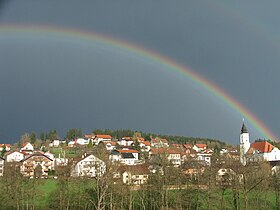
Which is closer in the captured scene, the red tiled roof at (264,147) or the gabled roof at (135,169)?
the gabled roof at (135,169)

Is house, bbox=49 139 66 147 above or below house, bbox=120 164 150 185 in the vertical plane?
above

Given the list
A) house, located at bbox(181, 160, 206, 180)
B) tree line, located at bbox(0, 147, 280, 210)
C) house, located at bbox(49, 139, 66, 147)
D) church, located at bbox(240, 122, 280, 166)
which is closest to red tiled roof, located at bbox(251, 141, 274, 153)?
church, located at bbox(240, 122, 280, 166)

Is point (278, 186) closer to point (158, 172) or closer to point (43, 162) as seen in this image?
point (158, 172)

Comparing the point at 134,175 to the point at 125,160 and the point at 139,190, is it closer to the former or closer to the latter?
the point at 139,190

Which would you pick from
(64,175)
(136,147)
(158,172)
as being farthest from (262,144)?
(64,175)

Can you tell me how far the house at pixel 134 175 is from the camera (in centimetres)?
3822

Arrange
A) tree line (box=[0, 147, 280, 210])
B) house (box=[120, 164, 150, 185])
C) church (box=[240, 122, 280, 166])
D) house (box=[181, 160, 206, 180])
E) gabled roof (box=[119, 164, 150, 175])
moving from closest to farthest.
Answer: tree line (box=[0, 147, 280, 210]) → house (box=[120, 164, 150, 185]) → house (box=[181, 160, 206, 180]) → gabled roof (box=[119, 164, 150, 175]) → church (box=[240, 122, 280, 166])

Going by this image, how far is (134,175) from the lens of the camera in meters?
42.2

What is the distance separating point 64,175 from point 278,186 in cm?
2295

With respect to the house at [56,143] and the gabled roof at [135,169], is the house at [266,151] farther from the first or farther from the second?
the house at [56,143]

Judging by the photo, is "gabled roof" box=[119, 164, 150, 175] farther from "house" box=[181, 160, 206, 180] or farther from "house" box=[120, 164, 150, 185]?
"house" box=[181, 160, 206, 180]

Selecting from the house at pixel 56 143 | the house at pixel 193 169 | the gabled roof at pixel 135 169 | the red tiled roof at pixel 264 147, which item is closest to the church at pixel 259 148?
the red tiled roof at pixel 264 147

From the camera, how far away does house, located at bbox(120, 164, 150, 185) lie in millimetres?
38216

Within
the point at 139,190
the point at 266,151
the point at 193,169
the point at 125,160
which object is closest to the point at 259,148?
the point at 266,151
